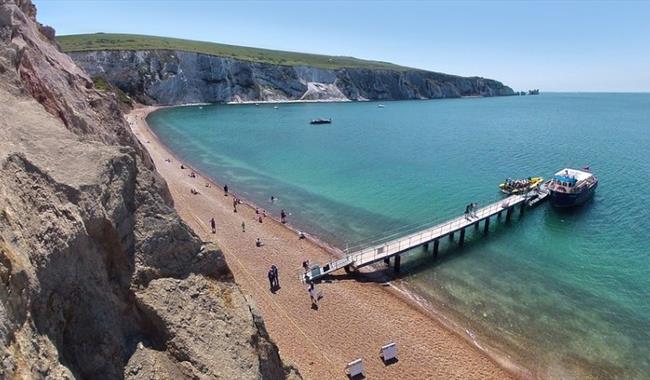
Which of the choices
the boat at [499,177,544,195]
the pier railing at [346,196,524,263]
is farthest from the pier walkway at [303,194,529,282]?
the boat at [499,177,544,195]

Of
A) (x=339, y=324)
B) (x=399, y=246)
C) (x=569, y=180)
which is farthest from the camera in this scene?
(x=569, y=180)

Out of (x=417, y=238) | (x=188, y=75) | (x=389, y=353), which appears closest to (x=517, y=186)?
(x=417, y=238)

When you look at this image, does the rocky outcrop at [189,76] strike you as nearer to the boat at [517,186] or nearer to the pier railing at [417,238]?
the boat at [517,186]

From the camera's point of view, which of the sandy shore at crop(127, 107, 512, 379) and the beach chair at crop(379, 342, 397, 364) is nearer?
the sandy shore at crop(127, 107, 512, 379)

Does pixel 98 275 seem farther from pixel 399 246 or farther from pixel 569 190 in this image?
pixel 569 190

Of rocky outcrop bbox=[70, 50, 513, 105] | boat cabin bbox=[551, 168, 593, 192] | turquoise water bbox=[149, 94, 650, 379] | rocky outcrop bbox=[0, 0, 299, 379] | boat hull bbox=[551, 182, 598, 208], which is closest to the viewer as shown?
rocky outcrop bbox=[0, 0, 299, 379]

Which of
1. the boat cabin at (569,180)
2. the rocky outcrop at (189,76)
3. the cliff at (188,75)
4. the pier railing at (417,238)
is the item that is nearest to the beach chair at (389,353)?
the pier railing at (417,238)

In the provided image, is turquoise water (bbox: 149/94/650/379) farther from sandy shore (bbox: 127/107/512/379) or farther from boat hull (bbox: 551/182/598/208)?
sandy shore (bbox: 127/107/512/379)
